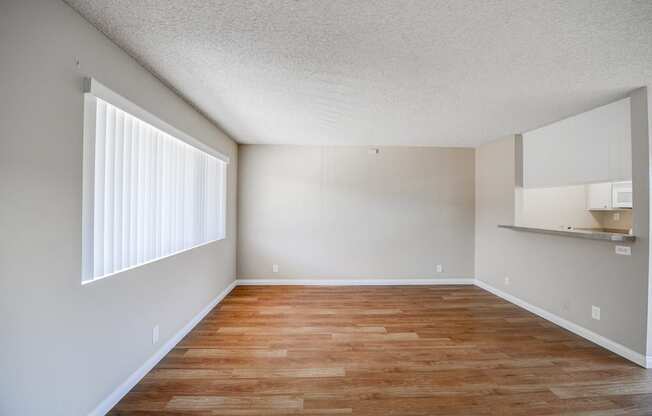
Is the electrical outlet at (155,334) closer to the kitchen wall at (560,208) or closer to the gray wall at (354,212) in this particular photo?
the gray wall at (354,212)

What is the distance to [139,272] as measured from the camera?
2.20m

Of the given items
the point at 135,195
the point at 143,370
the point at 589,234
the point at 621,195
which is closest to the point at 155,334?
the point at 143,370

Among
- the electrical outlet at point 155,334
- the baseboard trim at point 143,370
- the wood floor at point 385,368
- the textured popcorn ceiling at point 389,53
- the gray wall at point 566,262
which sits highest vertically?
the textured popcorn ceiling at point 389,53

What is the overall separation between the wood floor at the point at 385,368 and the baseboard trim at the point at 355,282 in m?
1.16

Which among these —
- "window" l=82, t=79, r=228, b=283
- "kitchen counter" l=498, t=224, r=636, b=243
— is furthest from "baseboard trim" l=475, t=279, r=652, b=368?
"window" l=82, t=79, r=228, b=283

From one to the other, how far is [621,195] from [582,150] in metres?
2.17

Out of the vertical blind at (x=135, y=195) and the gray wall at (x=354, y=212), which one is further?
the gray wall at (x=354, y=212)

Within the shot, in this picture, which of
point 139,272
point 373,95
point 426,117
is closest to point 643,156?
point 426,117

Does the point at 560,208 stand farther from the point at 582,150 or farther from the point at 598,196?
the point at 582,150

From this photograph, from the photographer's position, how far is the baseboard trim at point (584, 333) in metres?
2.47

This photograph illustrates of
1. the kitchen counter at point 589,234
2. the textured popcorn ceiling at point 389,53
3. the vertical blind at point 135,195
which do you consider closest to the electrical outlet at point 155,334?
the vertical blind at point 135,195

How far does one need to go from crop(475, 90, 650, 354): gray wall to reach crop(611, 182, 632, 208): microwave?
1.99 metres

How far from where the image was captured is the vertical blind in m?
1.77

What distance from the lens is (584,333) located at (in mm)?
3004
